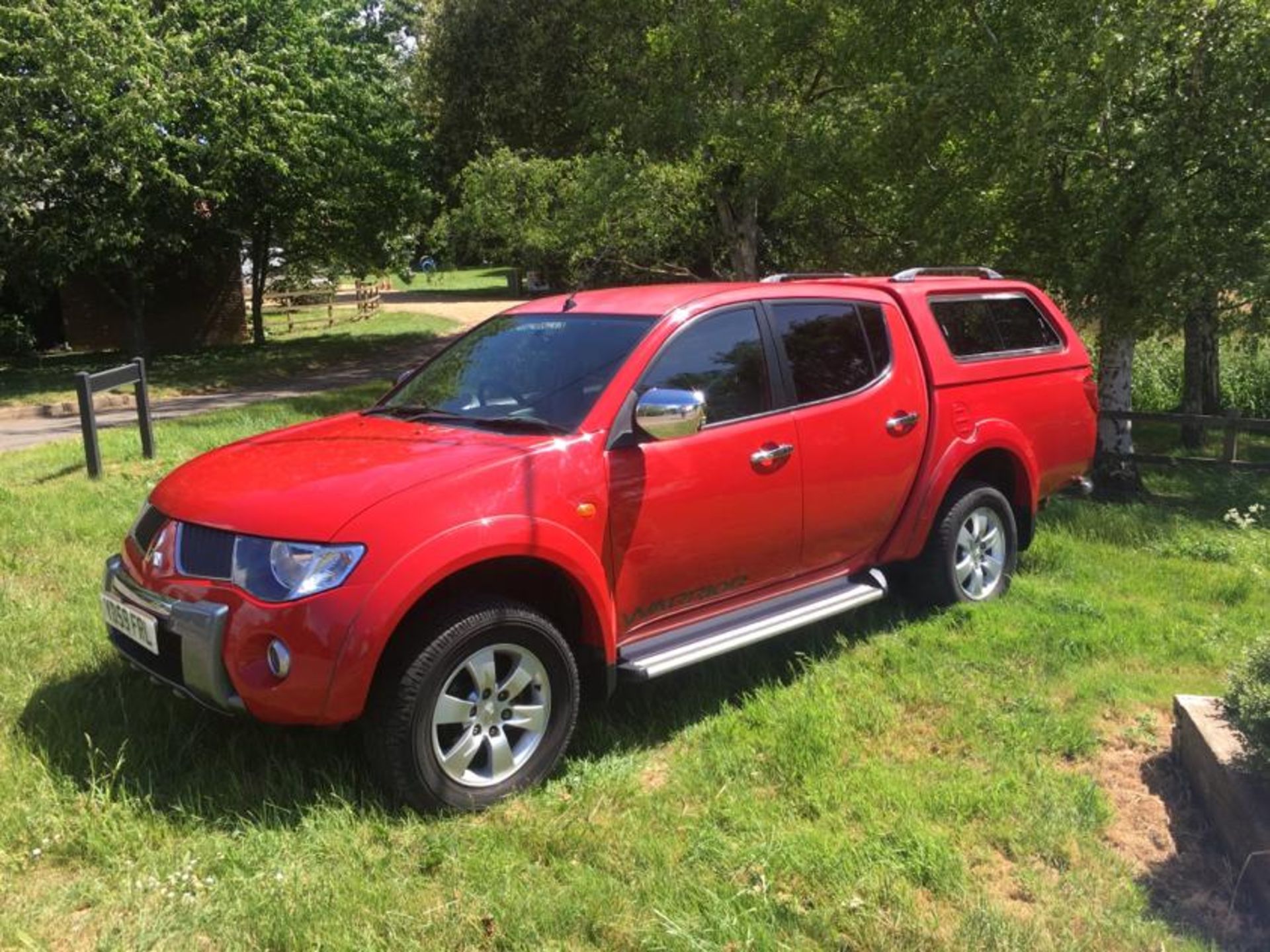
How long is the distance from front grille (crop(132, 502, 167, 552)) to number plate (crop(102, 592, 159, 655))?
225 mm

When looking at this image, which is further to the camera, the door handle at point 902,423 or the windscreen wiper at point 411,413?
the door handle at point 902,423

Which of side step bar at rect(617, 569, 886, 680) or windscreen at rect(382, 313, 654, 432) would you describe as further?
windscreen at rect(382, 313, 654, 432)

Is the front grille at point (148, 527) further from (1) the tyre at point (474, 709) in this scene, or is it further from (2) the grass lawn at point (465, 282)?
(2) the grass lawn at point (465, 282)

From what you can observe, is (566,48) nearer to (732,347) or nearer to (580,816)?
(732,347)

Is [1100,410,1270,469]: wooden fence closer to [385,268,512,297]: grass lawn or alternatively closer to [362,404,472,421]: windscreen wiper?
[362,404,472,421]: windscreen wiper

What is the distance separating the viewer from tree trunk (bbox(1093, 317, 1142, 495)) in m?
10.2

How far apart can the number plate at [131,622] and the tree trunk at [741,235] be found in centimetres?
1342

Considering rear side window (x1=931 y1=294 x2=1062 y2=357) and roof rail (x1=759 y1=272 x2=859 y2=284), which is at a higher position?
roof rail (x1=759 y1=272 x2=859 y2=284)

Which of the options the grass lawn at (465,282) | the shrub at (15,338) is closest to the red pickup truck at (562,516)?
the shrub at (15,338)

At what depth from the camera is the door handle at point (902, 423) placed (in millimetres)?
4832

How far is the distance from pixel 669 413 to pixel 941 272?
3021mm

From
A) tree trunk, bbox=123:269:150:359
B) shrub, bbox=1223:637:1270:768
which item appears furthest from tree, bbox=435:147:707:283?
shrub, bbox=1223:637:1270:768

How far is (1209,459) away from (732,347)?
7.85 meters

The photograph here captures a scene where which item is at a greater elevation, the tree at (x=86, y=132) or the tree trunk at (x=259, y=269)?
the tree at (x=86, y=132)
